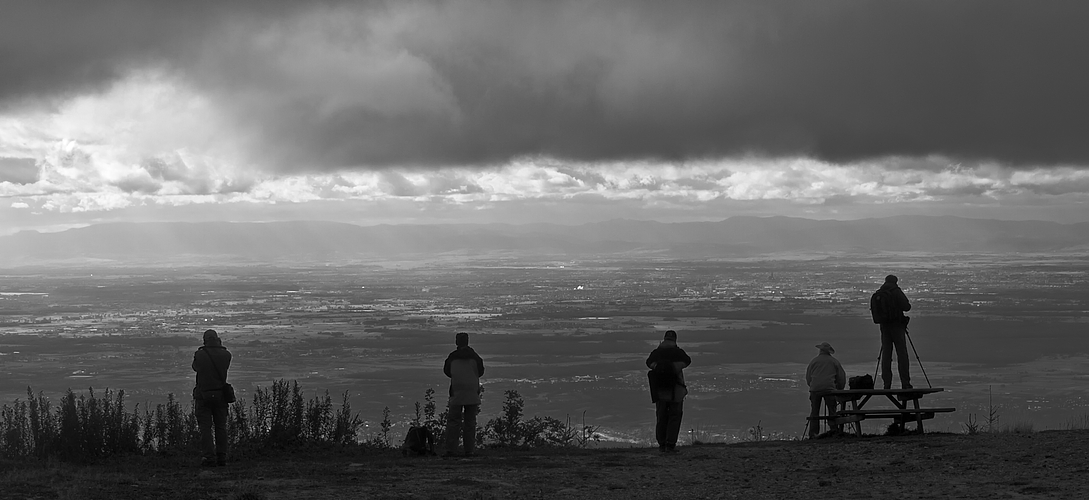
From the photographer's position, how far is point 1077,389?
3581 centimetres

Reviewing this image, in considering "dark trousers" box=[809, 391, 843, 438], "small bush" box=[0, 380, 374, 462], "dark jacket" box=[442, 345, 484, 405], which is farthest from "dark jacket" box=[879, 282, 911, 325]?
"small bush" box=[0, 380, 374, 462]

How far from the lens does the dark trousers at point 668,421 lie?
14.3m

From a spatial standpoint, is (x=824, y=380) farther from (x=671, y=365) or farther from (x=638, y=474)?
(x=638, y=474)

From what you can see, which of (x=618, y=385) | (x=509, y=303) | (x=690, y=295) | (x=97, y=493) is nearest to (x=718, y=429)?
(x=618, y=385)

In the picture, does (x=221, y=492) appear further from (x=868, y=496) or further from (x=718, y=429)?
(x=718, y=429)

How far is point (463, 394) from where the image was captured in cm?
1431

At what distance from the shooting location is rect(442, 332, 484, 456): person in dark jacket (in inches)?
560

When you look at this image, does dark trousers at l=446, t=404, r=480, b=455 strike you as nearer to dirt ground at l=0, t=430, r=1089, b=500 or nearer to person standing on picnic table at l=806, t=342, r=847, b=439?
dirt ground at l=0, t=430, r=1089, b=500

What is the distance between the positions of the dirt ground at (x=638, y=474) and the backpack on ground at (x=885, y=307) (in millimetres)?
2457

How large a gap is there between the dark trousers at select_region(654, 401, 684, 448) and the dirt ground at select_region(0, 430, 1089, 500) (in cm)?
35

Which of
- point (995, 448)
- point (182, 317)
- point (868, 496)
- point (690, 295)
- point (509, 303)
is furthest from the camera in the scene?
point (690, 295)

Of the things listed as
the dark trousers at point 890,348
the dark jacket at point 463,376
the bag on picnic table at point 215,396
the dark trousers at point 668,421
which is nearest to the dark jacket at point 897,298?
the dark trousers at point 890,348

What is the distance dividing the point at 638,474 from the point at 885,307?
6066 mm

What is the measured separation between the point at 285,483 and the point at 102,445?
4.28 metres
